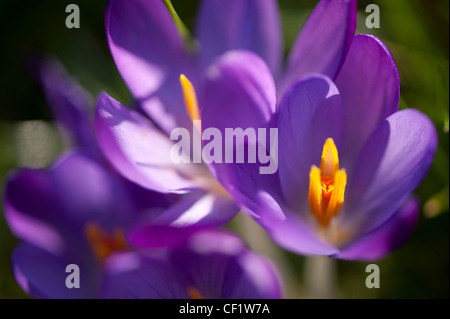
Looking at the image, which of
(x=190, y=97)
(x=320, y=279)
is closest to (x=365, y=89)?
(x=190, y=97)

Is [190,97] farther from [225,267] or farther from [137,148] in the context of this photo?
[225,267]

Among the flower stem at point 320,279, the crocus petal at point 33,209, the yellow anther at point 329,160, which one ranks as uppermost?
the yellow anther at point 329,160

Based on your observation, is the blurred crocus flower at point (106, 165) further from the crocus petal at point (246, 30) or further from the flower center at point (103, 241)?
the crocus petal at point (246, 30)

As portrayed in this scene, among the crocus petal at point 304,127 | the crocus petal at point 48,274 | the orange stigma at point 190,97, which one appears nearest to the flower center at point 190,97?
the orange stigma at point 190,97

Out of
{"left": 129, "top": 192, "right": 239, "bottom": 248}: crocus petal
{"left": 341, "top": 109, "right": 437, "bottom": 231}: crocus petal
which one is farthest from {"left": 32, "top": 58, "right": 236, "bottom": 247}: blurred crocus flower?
{"left": 341, "top": 109, "right": 437, "bottom": 231}: crocus petal

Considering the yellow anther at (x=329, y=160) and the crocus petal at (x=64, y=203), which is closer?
the yellow anther at (x=329, y=160)

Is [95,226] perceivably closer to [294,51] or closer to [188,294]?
[188,294]

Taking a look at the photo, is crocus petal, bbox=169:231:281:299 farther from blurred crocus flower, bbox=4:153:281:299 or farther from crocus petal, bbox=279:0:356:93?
crocus petal, bbox=279:0:356:93

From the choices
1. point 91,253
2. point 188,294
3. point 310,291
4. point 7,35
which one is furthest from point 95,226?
point 7,35
